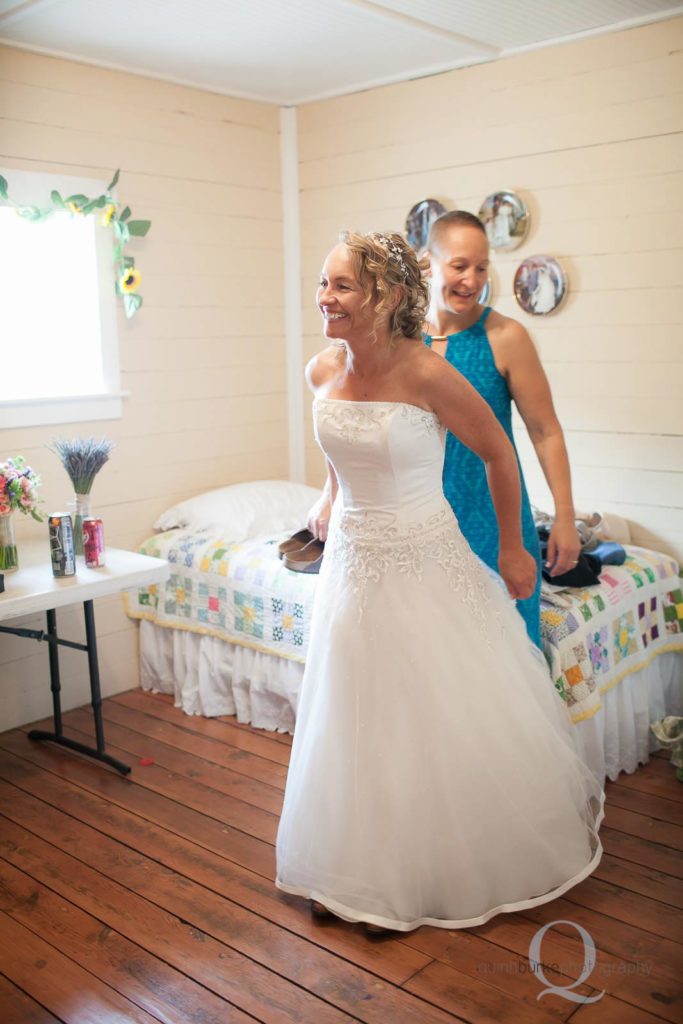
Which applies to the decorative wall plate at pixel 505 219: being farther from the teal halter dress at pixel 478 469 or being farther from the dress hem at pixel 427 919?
the dress hem at pixel 427 919

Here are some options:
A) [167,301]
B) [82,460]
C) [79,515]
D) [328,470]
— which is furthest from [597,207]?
[79,515]

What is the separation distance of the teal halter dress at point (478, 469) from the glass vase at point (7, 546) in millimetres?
1366

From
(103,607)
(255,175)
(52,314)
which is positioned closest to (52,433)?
(52,314)

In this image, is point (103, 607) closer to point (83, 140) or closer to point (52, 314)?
point (52, 314)

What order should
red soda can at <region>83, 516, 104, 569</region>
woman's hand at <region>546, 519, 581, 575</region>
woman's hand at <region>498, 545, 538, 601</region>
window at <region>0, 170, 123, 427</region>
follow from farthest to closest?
window at <region>0, 170, 123, 427</region> < red soda can at <region>83, 516, 104, 569</region> < woman's hand at <region>546, 519, 581, 575</region> < woman's hand at <region>498, 545, 538, 601</region>

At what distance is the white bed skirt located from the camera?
297 cm

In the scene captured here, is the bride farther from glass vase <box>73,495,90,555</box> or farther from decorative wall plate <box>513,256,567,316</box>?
decorative wall plate <box>513,256,567,316</box>

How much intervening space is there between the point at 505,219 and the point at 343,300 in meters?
1.72

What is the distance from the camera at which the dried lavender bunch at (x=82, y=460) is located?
3.13 metres

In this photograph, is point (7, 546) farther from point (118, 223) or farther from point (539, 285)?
point (539, 285)

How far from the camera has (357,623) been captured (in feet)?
7.36

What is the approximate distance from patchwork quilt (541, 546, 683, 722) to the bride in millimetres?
470

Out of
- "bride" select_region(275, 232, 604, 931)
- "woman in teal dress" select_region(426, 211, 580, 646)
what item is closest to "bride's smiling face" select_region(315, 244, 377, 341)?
"bride" select_region(275, 232, 604, 931)

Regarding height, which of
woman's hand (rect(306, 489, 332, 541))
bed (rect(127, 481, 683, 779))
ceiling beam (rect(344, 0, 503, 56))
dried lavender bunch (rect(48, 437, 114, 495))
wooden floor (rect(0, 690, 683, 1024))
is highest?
ceiling beam (rect(344, 0, 503, 56))
